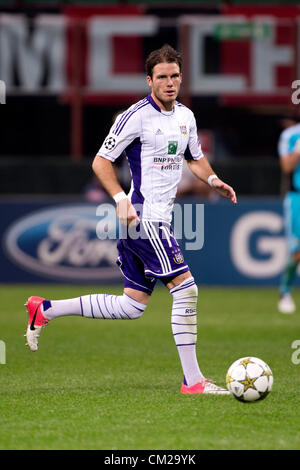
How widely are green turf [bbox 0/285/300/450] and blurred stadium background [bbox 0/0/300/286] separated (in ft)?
14.2

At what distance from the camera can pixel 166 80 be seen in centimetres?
662

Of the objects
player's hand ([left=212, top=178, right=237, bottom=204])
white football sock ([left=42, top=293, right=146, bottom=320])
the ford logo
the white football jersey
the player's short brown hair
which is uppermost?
the player's short brown hair

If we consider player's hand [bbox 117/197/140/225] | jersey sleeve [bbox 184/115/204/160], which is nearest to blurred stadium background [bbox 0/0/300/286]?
jersey sleeve [bbox 184/115/204/160]

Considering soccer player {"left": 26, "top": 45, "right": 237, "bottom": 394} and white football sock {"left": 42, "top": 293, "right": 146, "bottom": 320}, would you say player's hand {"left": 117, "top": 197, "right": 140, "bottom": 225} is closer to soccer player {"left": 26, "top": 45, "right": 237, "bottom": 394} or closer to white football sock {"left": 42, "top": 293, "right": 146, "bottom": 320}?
soccer player {"left": 26, "top": 45, "right": 237, "bottom": 394}

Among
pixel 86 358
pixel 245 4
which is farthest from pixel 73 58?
pixel 86 358

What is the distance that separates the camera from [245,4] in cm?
1753

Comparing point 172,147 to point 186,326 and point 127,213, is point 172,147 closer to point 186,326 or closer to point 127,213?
point 127,213

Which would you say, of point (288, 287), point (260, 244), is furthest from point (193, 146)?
point (260, 244)

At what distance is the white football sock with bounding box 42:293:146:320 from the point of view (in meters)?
6.80

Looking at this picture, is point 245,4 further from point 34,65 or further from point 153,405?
point 153,405

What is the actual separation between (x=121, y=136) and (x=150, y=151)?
221 millimetres

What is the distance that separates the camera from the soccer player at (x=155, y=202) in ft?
21.8

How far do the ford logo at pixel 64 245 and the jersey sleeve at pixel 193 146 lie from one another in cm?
762

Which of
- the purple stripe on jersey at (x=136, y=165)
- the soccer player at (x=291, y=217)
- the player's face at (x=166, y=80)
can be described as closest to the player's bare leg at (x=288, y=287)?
the soccer player at (x=291, y=217)
